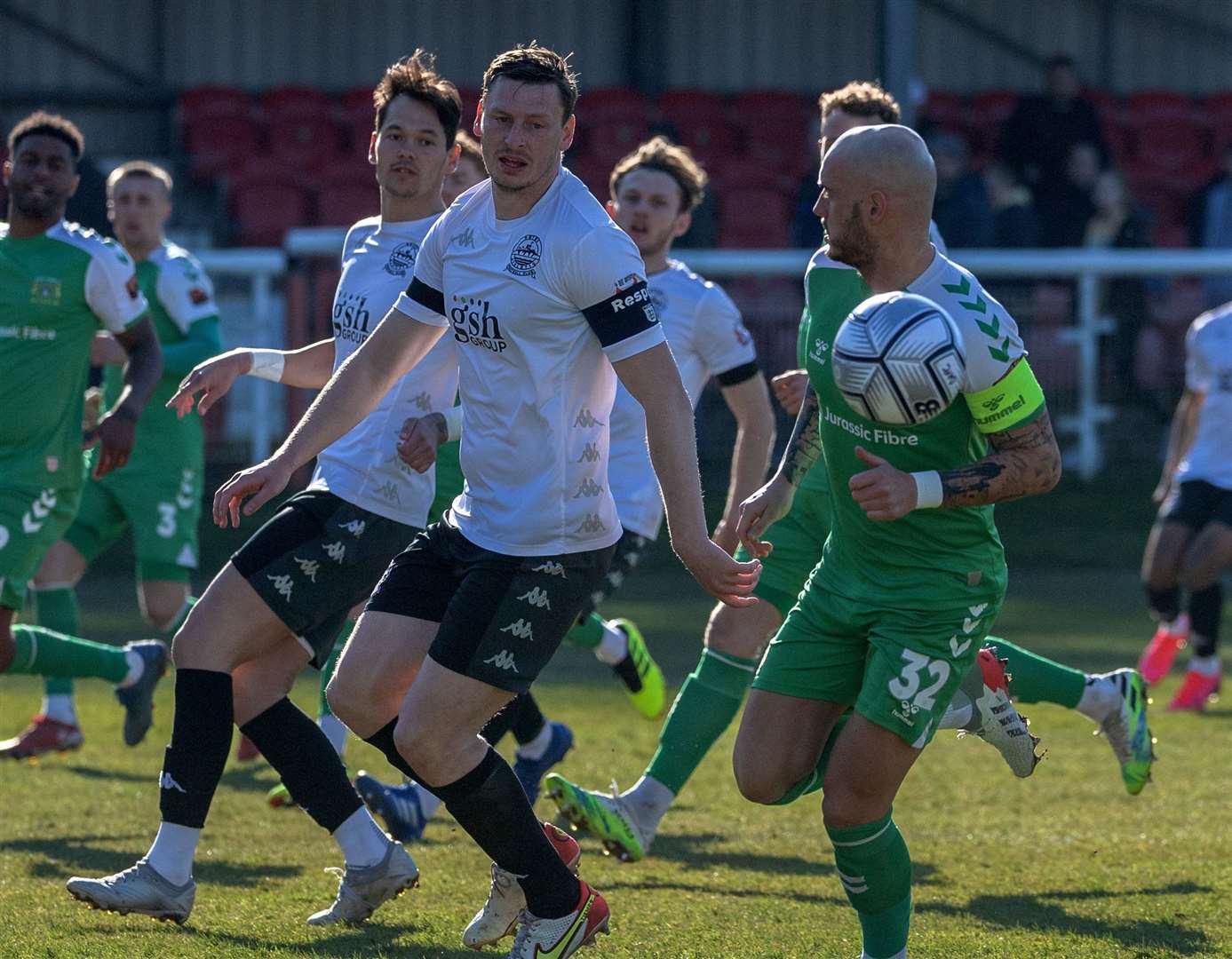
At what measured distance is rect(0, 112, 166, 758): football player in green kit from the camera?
6934 mm

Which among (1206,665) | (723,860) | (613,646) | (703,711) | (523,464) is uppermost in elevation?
(523,464)

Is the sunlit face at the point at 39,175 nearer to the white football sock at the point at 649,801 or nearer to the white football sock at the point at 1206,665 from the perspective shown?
the white football sock at the point at 649,801

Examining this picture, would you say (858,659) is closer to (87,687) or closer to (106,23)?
(87,687)

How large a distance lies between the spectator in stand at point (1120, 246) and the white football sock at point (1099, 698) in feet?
30.8

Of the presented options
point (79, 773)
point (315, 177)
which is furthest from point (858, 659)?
point (315, 177)

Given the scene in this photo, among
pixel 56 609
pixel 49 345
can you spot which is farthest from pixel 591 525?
pixel 56 609

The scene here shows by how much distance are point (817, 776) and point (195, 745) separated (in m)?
1.67

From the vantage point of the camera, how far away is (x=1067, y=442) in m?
15.6

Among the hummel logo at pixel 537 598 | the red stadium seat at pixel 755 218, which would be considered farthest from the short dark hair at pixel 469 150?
the red stadium seat at pixel 755 218

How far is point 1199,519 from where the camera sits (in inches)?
395

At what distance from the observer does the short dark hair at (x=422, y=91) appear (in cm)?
585

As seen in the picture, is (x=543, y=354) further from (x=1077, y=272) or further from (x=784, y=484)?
(x=1077, y=272)

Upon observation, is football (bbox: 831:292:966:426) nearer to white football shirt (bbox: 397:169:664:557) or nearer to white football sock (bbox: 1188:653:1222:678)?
white football shirt (bbox: 397:169:664:557)

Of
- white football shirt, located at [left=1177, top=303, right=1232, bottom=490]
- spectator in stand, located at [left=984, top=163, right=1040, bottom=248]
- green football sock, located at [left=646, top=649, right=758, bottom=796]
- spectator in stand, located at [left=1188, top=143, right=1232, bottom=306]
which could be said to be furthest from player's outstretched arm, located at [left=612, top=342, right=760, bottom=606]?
spectator in stand, located at [left=1188, top=143, right=1232, bottom=306]
